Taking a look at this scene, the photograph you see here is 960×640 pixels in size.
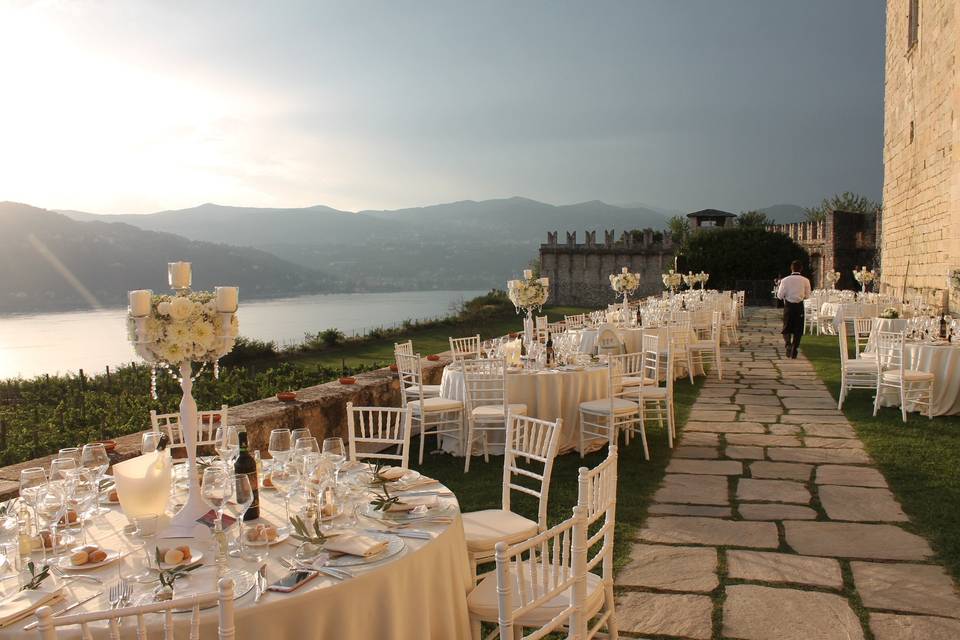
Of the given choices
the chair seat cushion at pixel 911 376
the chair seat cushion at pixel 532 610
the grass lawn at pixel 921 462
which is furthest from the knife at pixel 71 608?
the chair seat cushion at pixel 911 376

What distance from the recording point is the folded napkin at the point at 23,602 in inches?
69.5

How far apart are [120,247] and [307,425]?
29692 millimetres

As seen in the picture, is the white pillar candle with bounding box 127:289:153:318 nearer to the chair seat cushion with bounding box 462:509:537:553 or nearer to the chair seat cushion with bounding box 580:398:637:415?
the chair seat cushion with bounding box 462:509:537:553

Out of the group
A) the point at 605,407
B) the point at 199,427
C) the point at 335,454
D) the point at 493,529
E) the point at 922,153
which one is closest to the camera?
the point at 335,454

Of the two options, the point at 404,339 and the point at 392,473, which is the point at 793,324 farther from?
the point at 404,339

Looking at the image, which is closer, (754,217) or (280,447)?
(280,447)

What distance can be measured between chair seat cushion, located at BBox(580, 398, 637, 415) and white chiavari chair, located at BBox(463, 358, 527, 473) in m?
0.54

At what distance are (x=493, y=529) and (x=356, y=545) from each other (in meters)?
1.11

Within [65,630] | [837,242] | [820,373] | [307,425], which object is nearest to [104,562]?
[65,630]

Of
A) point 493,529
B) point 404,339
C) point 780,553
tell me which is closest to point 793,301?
point 780,553

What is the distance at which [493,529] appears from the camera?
3201mm

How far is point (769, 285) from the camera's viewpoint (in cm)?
3033

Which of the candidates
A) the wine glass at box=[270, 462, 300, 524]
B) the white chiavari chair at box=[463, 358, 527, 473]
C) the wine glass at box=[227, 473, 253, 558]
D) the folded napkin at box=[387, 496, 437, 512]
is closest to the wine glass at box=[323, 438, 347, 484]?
the wine glass at box=[270, 462, 300, 524]

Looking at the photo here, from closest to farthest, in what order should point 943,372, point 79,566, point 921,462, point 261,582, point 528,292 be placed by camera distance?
1. point 261,582
2. point 79,566
3. point 921,462
4. point 943,372
5. point 528,292
